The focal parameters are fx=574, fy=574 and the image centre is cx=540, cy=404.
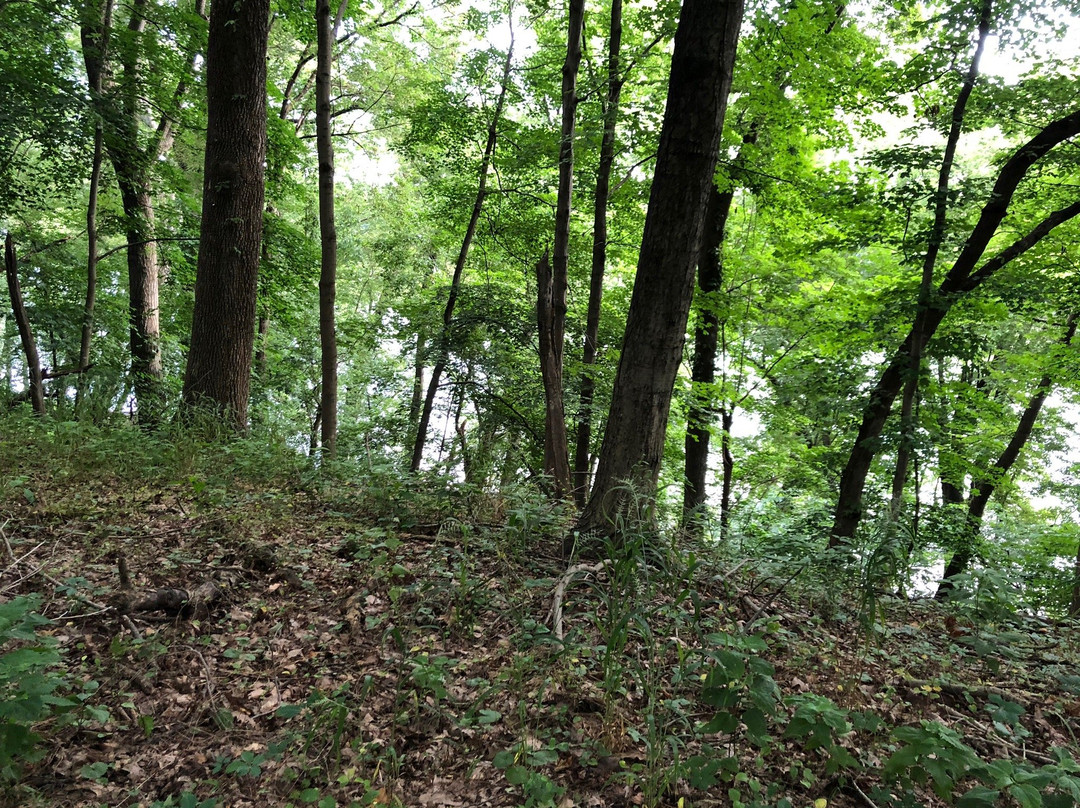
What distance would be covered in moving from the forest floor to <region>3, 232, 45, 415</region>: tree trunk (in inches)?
96.7

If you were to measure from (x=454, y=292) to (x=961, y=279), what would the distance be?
7.63 metres

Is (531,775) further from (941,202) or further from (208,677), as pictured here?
(941,202)

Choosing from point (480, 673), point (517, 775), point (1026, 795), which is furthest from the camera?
point (480, 673)

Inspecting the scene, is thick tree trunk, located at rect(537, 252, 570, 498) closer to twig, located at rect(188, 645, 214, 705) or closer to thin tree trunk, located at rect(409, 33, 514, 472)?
thin tree trunk, located at rect(409, 33, 514, 472)

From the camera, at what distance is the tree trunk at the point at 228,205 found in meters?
6.27

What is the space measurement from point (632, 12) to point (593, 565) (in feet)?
31.6

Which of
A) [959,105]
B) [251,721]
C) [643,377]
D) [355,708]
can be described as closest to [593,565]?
[643,377]

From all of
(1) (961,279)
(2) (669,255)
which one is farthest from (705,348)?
(2) (669,255)

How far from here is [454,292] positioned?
10.2 metres

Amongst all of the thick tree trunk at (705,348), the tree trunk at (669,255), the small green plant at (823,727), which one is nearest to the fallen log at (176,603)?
the tree trunk at (669,255)

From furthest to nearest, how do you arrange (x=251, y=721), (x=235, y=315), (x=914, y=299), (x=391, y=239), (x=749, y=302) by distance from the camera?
1. (x=391, y=239)
2. (x=749, y=302)
3. (x=914, y=299)
4. (x=235, y=315)
5. (x=251, y=721)

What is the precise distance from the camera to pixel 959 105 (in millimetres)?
6578

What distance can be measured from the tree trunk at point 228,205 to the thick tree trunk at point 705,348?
6.19 m

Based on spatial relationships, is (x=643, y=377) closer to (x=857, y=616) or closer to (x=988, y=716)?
(x=857, y=616)
